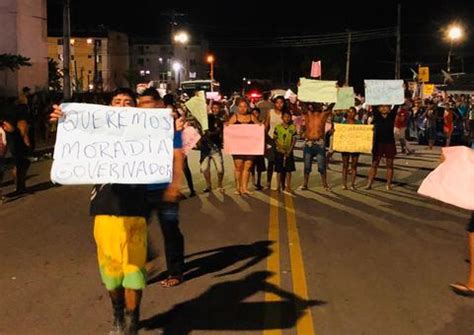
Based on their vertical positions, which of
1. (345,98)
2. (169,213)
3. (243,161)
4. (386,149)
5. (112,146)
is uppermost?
(345,98)

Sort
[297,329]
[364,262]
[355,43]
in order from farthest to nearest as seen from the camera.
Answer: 1. [355,43]
2. [364,262]
3. [297,329]

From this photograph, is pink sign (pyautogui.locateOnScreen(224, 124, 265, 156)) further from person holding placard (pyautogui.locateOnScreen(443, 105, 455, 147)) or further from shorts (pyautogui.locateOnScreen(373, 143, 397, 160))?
person holding placard (pyautogui.locateOnScreen(443, 105, 455, 147))

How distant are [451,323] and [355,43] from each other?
69.3 m

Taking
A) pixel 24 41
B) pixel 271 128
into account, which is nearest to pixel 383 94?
pixel 271 128

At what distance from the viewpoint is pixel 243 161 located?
1255 cm

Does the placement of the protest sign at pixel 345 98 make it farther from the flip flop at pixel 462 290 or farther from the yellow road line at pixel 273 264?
the flip flop at pixel 462 290

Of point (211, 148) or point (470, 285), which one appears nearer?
point (470, 285)

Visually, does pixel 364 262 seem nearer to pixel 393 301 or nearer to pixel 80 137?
pixel 393 301

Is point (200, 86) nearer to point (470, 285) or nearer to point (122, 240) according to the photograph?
point (470, 285)

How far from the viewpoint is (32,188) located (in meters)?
13.4

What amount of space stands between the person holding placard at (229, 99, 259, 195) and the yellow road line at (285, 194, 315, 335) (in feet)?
5.44

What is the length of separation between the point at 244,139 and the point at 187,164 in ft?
3.77

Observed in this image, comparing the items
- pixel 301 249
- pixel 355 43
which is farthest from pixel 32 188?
pixel 355 43

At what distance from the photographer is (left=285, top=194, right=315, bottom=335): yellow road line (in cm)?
529
